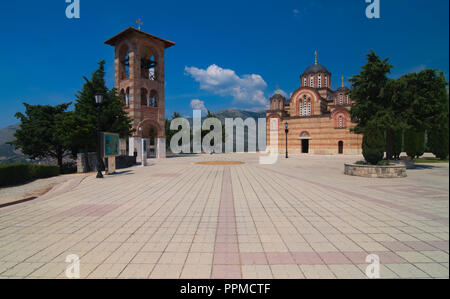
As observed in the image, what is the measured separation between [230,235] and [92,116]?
16419 mm

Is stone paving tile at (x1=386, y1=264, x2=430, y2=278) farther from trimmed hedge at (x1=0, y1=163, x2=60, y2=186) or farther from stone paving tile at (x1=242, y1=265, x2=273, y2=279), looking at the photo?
trimmed hedge at (x1=0, y1=163, x2=60, y2=186)

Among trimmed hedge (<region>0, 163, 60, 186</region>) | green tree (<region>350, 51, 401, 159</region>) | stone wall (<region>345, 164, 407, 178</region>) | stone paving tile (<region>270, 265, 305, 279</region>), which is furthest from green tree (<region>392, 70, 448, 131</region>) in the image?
trimmed hedge (<region>0, 163, 60, 186</region>)

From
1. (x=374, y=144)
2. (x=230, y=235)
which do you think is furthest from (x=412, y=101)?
(x=230, y=235)

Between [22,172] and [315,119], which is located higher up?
[315,119]

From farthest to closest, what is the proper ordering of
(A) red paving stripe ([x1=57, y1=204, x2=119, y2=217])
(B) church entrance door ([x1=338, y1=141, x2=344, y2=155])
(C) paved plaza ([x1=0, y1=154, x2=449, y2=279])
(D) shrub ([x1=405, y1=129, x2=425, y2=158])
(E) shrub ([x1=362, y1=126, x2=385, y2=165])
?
(B) church entrance door ([x1=338, y1=141, x2=344, y2=155]) < (D) shrub ([x1=405, y1=129, x2=425, y2=158]) < (E) shrub ([x1=362, y1=126, x2=385, y2=165]) < (A) red paving stripe ([x1=57, y1=204, x2=119, y2=217]) < (C) paved plaza ([x1=0, y1=154, x2=449, y2=279])

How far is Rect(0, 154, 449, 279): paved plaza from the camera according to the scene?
332 cm

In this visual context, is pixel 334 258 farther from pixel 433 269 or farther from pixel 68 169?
pixel 68 169

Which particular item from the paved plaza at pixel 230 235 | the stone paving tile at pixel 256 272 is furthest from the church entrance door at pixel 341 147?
the stone paving tile at pixel 256 272

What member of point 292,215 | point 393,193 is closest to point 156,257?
point 292,215

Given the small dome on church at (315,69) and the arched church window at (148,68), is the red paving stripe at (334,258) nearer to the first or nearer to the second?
the arched church window at (148,68)

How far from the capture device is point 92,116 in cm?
1700

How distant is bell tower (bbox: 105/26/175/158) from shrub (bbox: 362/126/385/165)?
23840 mm

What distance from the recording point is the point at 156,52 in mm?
32688

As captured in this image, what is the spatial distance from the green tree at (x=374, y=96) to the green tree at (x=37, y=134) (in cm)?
2546
